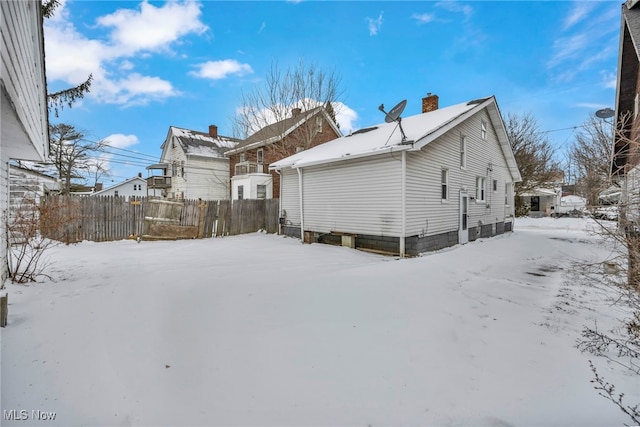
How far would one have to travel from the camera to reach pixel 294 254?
8953 millimetres

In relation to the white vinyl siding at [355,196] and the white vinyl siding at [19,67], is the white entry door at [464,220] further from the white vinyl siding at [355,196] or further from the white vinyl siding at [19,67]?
the white vinyl siding at [19,67]

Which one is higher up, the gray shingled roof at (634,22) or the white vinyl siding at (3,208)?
the gray shingled roof at (634,22)

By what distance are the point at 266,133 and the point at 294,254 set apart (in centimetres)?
1319

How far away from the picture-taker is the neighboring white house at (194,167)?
2622 centimetres

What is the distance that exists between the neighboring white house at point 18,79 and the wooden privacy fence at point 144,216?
14.5ft

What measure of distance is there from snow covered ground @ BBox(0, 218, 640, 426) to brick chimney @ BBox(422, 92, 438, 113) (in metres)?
11.4

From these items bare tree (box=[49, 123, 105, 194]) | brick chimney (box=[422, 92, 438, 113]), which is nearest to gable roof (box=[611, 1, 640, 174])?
brick chimney (box=[422, 92, 438, 113])

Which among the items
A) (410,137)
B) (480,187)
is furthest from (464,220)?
(410,137)

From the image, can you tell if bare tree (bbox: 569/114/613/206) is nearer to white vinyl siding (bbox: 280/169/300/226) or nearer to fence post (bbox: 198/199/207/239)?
white vinyl siding (bbox: 280/169/300/226)

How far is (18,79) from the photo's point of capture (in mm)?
2990

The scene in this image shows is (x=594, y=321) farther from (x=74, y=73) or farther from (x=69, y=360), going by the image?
(x=74, y=73)

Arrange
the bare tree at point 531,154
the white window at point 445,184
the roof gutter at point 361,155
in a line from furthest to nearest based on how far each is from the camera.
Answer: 1. the bare tree at point 531,154
2. the white window at point 445,184
3. the roof gutter at point 361,155

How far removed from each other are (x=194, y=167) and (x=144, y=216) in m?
15.8

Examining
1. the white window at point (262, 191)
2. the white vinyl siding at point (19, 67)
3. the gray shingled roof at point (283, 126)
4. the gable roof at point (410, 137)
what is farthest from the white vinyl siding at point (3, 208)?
the white window at point (262, 191)
